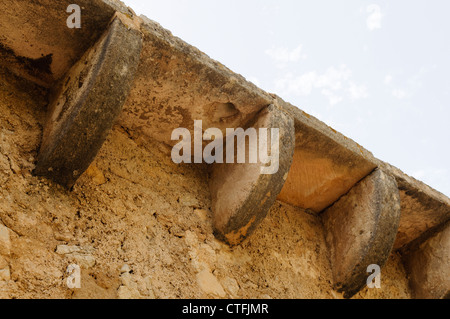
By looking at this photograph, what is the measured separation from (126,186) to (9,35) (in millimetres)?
876

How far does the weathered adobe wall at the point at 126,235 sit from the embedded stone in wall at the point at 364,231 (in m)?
0.11

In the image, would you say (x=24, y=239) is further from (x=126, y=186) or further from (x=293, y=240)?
(x=293, y=240)

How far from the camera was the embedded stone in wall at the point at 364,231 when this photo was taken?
8.22 ft

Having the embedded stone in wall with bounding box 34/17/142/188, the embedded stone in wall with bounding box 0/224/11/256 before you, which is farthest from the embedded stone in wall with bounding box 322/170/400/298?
the embedded stone in wall with bounding box 0/224/11/256

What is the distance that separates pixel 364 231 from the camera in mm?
2555

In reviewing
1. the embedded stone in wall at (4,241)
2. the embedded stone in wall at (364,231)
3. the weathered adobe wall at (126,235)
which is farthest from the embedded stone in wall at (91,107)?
the embedded stone in wall at (364,231)

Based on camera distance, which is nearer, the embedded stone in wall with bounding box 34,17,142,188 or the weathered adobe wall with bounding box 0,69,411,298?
the weathered adobe wall with bounding box 0,69,411,298

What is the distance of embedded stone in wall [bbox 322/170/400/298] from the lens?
2506 mm

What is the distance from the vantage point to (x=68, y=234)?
5.82ft

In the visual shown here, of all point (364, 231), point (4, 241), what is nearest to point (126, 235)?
point (4, 241)

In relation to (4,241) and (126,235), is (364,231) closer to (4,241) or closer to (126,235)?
(126,235)

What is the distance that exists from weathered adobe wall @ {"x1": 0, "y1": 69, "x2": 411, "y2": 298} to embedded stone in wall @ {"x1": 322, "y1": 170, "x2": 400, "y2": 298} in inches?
4.5

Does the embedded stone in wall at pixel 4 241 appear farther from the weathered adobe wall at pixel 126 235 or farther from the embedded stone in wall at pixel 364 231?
the embedded stone in wall at pixel 364 231

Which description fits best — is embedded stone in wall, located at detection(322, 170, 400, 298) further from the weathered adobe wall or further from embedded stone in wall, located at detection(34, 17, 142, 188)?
embedded stone in wall, located at detection(34, 17, 142, 188)
